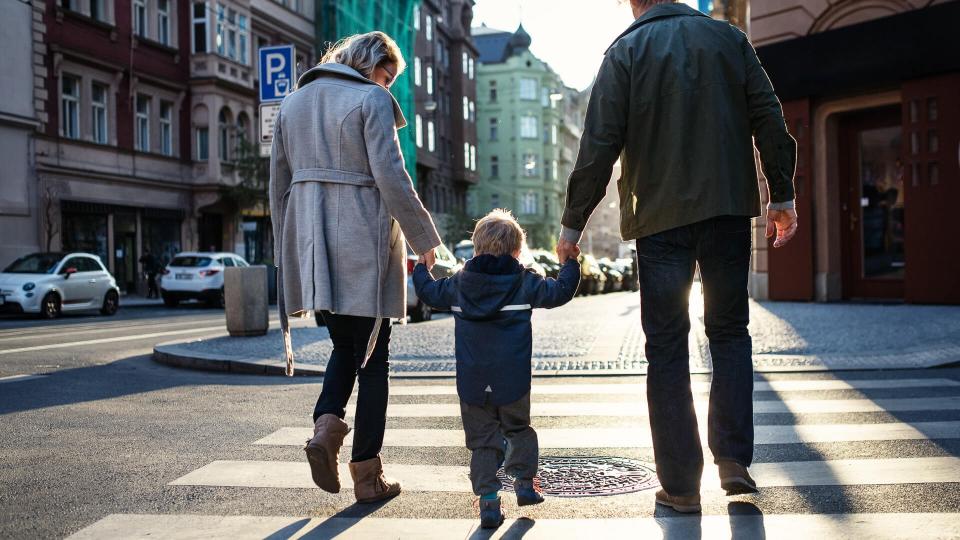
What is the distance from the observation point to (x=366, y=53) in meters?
4.21

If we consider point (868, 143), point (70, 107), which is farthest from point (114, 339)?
point (70, 107)

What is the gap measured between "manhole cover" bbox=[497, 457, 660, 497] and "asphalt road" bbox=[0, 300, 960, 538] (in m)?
0.14

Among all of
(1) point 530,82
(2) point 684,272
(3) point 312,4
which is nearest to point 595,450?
(2) point 684,272

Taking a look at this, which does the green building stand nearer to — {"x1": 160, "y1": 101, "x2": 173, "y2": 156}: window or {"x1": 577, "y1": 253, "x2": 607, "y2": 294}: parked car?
{"x1": 577, "y1": 253, "x2": 607, "y2": 294}: parked car

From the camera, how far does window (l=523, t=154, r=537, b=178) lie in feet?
282

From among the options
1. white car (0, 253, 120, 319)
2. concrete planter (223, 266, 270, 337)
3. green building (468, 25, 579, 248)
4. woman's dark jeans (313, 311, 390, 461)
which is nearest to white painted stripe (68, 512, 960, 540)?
woman's dark jeans (313, 311, 390, 461)

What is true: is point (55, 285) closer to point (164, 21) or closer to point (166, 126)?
point (166, 126)

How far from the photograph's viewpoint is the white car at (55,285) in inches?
784

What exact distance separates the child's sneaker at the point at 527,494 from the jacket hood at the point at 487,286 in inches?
26.5

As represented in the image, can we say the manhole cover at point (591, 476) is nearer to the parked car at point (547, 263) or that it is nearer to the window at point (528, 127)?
the parked car at point (547, 263)

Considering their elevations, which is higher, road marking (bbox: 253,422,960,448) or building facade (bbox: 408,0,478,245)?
building facade (bbox: 408,0,478,245)

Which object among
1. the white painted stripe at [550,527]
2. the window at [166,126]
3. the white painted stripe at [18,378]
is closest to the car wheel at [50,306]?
the white painted stripe at [18,378]

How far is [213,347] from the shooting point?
11.3m

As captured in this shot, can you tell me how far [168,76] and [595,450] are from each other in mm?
33477
